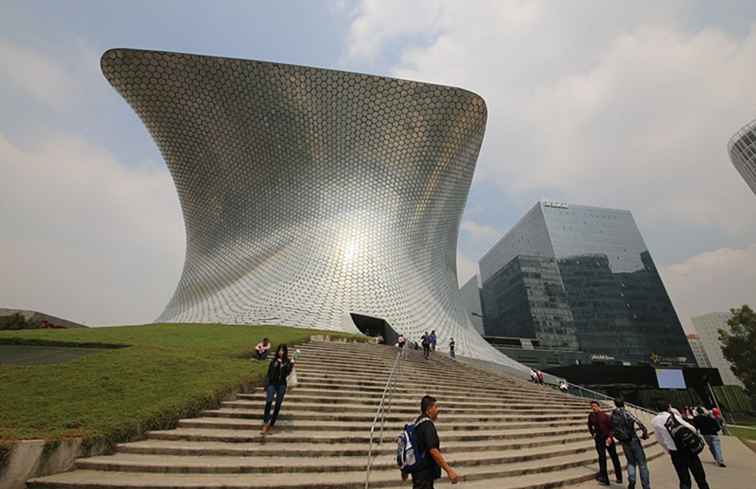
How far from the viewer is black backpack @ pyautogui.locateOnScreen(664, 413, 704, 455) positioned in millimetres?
4191

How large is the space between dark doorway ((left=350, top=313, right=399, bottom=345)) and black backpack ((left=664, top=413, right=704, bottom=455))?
1765cm

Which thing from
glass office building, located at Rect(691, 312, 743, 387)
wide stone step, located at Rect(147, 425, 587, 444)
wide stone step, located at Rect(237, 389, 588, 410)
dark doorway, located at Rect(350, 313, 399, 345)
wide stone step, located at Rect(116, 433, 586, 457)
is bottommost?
wide stone step, located at Rect(116, 433, 586, 457)

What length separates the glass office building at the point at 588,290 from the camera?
198 ft

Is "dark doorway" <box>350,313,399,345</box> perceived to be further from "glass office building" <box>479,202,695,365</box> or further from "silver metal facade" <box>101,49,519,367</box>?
"glass office building" <box>479,202,695,365</box>

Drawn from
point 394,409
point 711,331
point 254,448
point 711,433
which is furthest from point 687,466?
point 711,331

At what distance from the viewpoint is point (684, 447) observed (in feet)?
14.0

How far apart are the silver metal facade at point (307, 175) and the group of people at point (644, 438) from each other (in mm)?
18374

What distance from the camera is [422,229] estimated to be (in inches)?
1129

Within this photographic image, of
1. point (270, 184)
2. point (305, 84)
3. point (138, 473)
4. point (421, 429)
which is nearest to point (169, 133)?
point (270, 184)

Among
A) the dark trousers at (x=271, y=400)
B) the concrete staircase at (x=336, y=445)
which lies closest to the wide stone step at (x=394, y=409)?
the concrete staircase at (x=336, y=445)

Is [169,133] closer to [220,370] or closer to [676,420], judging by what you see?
[220,370]

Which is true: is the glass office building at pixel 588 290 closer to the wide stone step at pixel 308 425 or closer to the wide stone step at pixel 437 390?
the wide stone step at pixel 437 390

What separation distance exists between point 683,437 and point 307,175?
26208 mm

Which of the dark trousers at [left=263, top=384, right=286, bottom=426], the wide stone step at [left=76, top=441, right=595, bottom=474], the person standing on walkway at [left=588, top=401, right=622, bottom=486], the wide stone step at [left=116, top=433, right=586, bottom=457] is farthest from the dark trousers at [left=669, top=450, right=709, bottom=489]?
the dark trousers at [left=263, top=384, right=286, bottom=426]
